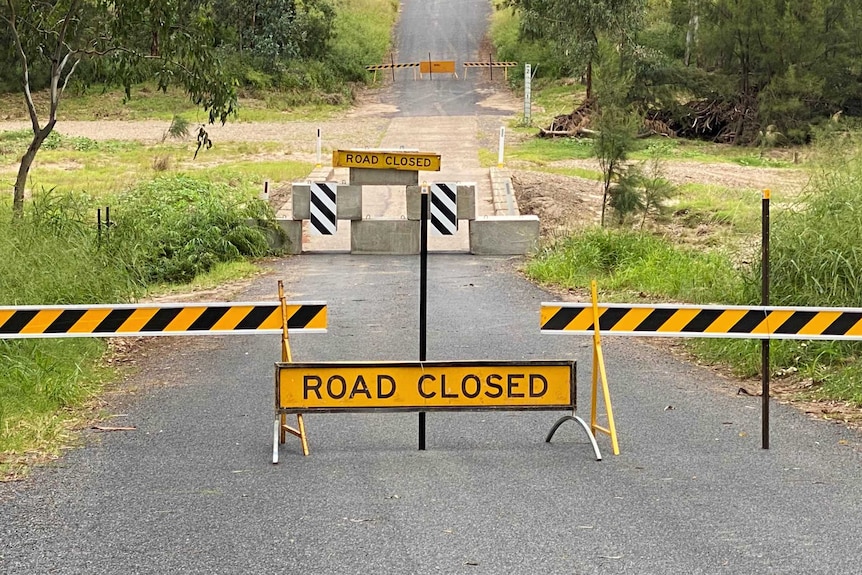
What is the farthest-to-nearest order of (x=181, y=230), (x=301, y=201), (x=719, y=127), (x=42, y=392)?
A: (x=719, y=127)
(x=301, y=201)
(x=181, y=230)
(x=42, y=392)

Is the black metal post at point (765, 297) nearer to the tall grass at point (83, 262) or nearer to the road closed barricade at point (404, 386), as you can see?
the road closed barricade at point (404, 386)

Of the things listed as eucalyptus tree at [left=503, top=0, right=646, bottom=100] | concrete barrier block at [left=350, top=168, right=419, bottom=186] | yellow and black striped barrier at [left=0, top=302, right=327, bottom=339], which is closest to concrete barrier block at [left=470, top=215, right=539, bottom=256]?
concrete barrier block at [left=350, top=168, right=419, bottom=186]

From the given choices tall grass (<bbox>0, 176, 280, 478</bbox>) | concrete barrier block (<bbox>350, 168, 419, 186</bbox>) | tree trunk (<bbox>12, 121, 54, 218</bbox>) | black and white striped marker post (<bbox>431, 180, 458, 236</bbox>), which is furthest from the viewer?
concrete barrier block (<bbox>350, 168, 419, 186</bbox>)

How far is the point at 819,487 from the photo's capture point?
6645mm

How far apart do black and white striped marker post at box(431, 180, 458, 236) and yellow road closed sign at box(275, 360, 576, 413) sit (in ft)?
8.40

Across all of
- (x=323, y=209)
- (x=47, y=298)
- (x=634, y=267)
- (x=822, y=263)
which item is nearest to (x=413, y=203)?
(x=323, y=209)

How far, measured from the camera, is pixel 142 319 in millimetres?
7348

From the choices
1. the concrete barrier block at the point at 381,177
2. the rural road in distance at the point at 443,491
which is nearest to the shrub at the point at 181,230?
the concrete barrier block at the point at 381,177

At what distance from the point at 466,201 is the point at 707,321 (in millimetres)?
12820

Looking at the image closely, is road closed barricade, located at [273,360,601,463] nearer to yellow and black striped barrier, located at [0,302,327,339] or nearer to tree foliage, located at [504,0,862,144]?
yellow and black striped barrier, located at [0,302,327,339]

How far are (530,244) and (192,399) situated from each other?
11.4m

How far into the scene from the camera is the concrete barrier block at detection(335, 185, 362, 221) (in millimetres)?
19984

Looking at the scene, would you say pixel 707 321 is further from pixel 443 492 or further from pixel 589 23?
pixel 589 23

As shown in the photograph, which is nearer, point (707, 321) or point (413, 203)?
point (707, 321)
